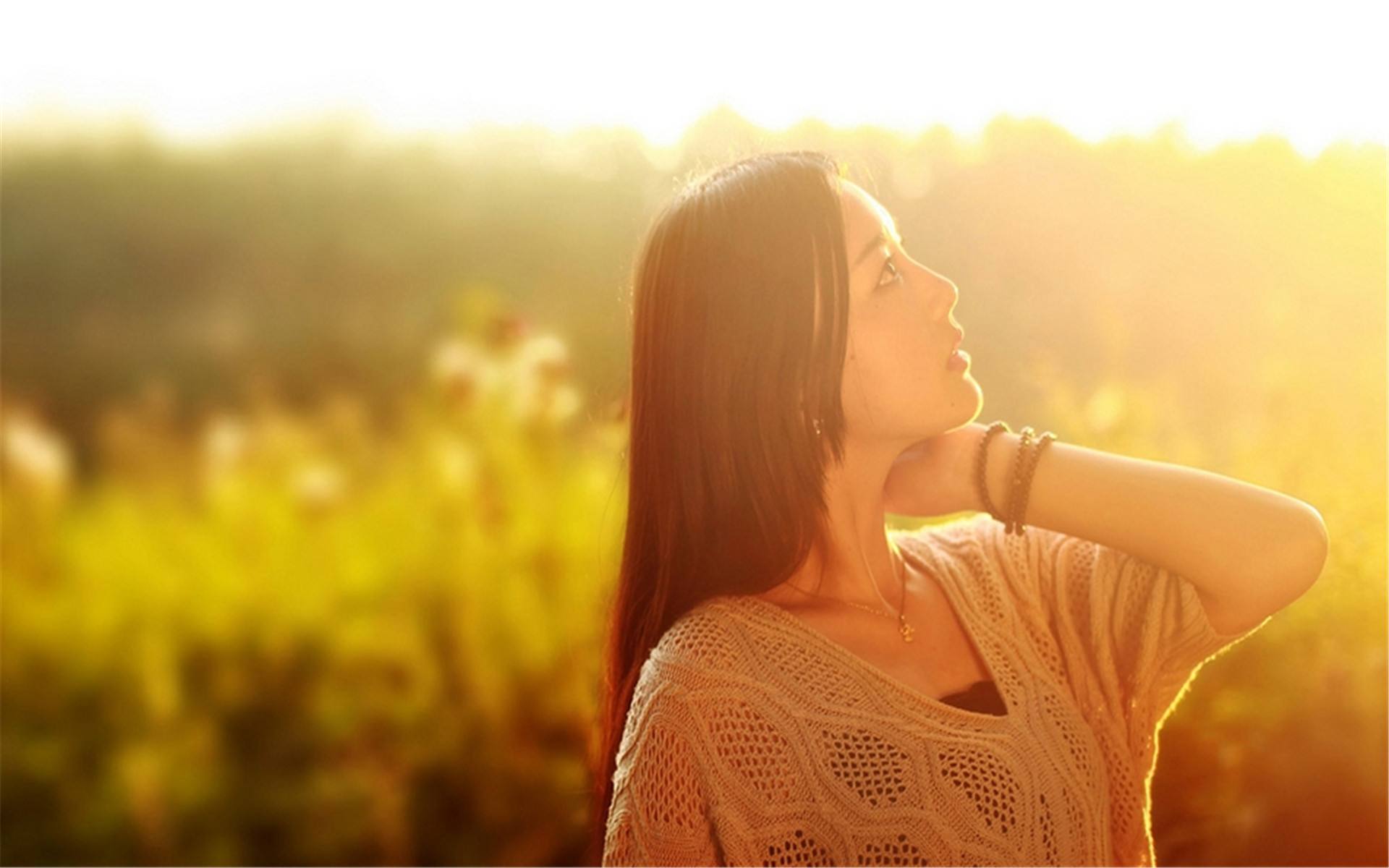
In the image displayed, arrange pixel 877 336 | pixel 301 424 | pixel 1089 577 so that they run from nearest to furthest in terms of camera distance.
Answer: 1. pixel 877 336
2. pixel 1089 577
3. pixel 301 424

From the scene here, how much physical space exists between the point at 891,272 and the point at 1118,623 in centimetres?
53

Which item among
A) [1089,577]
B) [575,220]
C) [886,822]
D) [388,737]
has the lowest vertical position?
[388,737]

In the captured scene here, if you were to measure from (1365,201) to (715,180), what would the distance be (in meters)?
1.25

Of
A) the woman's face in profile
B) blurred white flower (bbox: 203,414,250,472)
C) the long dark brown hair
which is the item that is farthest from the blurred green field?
the woman's face in profile

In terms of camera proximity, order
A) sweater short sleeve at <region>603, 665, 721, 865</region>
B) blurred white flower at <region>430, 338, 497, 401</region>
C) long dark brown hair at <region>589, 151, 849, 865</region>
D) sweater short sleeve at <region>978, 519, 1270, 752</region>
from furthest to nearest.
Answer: blurred white flower at <region>430, 338, 497, 401</region> → sweater short sleeve at <region>978, 519, 1270, 752</region> → long dark brown hair at <region>589, 151, 849, 865</region> → sweater short sleeve at <region>603, 665, 721, 865</region>

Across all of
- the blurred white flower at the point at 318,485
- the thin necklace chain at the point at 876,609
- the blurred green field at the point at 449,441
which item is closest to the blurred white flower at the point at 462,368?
the blurred green field at the point at 449,441

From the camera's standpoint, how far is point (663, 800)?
1.19 m

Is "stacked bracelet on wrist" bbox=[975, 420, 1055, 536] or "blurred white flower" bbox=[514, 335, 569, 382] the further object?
"blurred white flower" bbox=[514, 335, 569, 382]

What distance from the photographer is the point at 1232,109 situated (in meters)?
1.85

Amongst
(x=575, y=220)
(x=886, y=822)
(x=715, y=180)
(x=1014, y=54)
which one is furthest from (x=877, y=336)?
(x=575, y=220)

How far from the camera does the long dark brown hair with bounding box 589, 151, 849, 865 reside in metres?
1.29

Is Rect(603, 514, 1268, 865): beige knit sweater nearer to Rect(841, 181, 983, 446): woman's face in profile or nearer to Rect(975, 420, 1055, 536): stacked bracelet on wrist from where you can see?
Rect(975, 420, 1055, 536): stacked bracelet on wrist

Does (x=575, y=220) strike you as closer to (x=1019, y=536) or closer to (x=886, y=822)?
(x=1019, y=536)

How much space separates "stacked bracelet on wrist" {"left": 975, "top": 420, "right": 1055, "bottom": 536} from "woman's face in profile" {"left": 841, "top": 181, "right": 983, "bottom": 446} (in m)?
0.11
